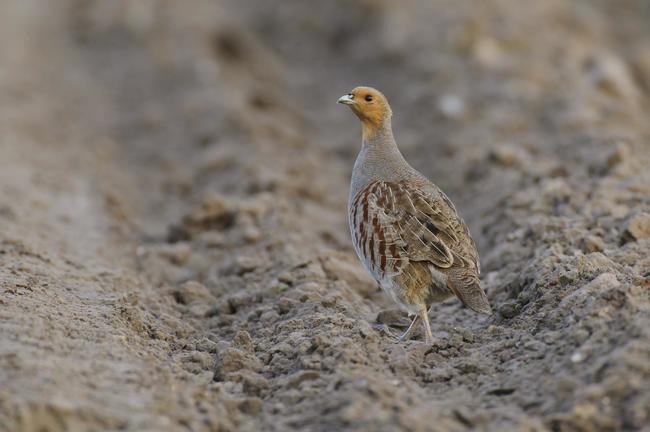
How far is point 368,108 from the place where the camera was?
6.19 m

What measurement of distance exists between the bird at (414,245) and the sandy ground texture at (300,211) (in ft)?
0.82

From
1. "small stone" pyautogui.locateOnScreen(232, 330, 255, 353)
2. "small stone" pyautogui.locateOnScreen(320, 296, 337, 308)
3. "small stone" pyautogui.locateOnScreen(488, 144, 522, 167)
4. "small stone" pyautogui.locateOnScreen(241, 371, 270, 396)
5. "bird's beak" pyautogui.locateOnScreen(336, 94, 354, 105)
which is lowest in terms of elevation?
"small stone" pyautogui.locateOnScreen(241, 371, 270, 396)

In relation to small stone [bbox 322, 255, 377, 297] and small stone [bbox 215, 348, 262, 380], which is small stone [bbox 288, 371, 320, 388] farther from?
small stone [bbox 322, 255, 377, 297]

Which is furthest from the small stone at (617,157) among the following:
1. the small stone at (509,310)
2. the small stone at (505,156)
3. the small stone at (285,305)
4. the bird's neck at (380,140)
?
the small stone at (285,305)

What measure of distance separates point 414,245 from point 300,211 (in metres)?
2.78

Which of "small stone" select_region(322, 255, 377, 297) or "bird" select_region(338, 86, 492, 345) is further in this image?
"small stone" select_region(322, 255, 377, 297)

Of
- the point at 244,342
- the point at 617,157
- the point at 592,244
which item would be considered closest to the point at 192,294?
the point at 244,342

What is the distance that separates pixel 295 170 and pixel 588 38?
5428 mm

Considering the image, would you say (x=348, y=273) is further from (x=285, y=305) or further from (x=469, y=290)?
(x=469, y=290)

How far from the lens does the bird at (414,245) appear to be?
5.08m

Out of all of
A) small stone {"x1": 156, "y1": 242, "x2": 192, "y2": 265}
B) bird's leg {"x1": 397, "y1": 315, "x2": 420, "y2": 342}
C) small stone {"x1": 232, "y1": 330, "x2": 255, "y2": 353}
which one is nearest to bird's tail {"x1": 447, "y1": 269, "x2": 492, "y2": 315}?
bird's leg {"x1": 397, "y1": 315, "x2": 420, "y2": 342}

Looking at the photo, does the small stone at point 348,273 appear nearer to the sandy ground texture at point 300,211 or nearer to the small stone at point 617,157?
the sandy ground texture at point 300,211

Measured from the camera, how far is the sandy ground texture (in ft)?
12.7

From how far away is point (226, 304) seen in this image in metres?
5.77
